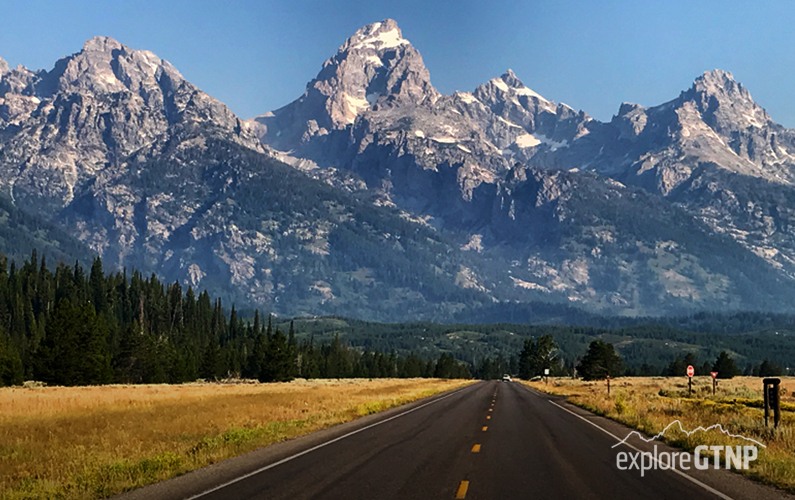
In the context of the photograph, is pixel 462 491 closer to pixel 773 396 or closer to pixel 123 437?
pixel 123 437

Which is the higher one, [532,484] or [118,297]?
[118,297]

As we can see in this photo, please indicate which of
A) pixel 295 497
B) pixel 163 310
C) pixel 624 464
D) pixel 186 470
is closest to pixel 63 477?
pixel 186 470

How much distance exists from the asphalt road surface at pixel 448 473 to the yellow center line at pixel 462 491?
0.02 metres

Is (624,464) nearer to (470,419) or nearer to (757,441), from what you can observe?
(757,441)

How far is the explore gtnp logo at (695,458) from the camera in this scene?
21.3 metres

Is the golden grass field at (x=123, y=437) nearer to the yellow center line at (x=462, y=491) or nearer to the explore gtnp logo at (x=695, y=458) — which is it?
the yellow center line at (x=462, y=491)

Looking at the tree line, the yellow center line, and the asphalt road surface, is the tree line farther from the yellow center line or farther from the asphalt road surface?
the yellow center line

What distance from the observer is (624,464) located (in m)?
21.8

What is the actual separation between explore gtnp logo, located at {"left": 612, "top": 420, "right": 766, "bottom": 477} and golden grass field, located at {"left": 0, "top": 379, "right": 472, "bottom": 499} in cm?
1233

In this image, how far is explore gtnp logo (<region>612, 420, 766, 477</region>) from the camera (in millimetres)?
21312

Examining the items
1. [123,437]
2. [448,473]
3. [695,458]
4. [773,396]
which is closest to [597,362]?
[773,396]

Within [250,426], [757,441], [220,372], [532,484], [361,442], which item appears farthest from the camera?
[220,372]

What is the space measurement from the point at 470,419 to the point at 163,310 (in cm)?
16524

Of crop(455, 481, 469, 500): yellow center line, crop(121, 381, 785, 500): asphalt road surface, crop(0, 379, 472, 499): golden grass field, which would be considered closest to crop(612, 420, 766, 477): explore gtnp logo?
crop(121, 381, 785, 500): asphalt road surface
